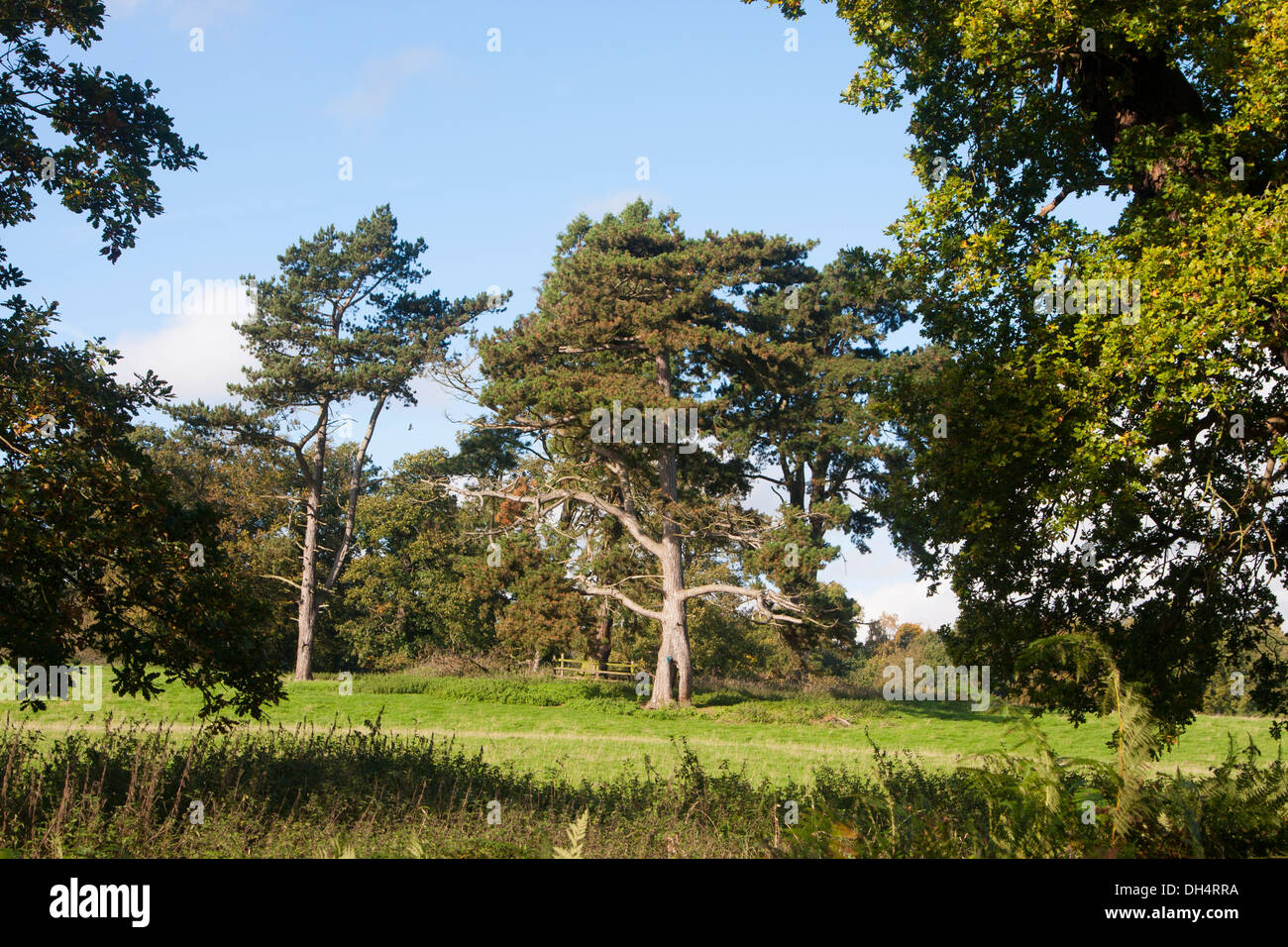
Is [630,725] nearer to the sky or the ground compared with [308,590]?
nearer to the ground

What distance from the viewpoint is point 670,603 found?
37.4 m

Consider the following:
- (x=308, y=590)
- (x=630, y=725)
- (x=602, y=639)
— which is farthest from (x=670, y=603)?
(x=308, y=590)

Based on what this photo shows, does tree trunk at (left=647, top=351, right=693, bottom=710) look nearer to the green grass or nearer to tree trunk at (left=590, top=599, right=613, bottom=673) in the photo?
the green grass

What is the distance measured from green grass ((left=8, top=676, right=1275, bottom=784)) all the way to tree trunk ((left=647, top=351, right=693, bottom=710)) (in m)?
1.16

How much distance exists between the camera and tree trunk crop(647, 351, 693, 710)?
3656 cm

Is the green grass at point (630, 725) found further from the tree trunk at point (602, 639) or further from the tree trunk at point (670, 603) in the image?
the tree trunk at point (602, 639)

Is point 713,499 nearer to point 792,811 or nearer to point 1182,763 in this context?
point 1182,763

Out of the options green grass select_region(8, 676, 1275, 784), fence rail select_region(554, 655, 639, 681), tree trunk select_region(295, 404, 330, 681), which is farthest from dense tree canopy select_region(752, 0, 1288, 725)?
tree trunk select_region(295, 404, 330, 681)

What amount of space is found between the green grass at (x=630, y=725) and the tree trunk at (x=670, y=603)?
1159 mm

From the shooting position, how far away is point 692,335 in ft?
112

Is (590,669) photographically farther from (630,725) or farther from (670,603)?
(630,725)

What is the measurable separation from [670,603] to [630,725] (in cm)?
875

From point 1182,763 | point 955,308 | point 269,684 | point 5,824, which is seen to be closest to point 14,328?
point 269,684

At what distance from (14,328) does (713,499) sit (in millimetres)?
29317
